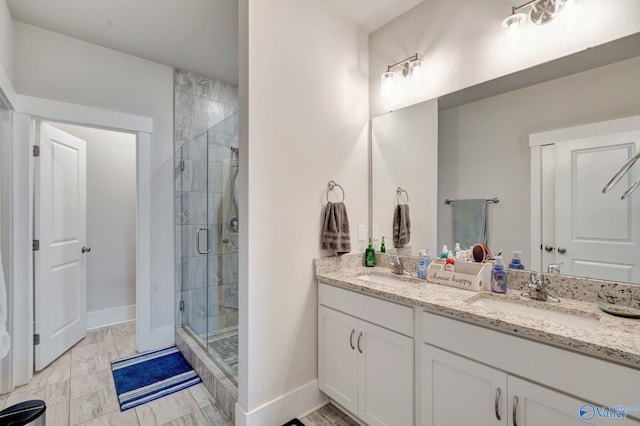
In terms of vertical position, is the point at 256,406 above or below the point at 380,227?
below

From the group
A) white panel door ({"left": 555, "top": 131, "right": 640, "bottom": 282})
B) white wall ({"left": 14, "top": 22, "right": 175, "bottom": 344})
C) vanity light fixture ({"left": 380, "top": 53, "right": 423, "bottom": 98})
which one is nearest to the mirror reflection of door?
white panel door ({"left": 555, "top": 131, "right": 640, "bottom": 282})

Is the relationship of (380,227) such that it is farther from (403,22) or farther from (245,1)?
(245,1)

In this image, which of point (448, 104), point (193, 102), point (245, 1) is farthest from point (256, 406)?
point (193, 102)

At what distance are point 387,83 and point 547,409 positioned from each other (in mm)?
2037

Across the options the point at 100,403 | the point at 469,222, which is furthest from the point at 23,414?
the point at 469,222

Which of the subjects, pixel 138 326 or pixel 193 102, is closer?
pixel 138 326

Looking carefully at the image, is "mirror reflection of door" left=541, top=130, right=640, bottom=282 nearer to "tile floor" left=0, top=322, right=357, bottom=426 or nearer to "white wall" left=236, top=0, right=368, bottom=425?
"white wall" left=236, top=0, right=368, bottom=425

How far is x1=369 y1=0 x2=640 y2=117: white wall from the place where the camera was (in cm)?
134

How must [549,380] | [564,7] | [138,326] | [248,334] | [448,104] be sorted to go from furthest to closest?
[138,326] → [448,104] → [248,334] → [564,7] → [549,380]

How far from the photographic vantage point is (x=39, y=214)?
2.36 metres

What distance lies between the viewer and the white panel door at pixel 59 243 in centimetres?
236

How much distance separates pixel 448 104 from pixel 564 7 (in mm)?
659

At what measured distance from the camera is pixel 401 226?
2.11 m

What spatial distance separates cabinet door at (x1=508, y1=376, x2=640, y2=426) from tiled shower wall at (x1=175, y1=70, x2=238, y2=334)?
1.88 meters
